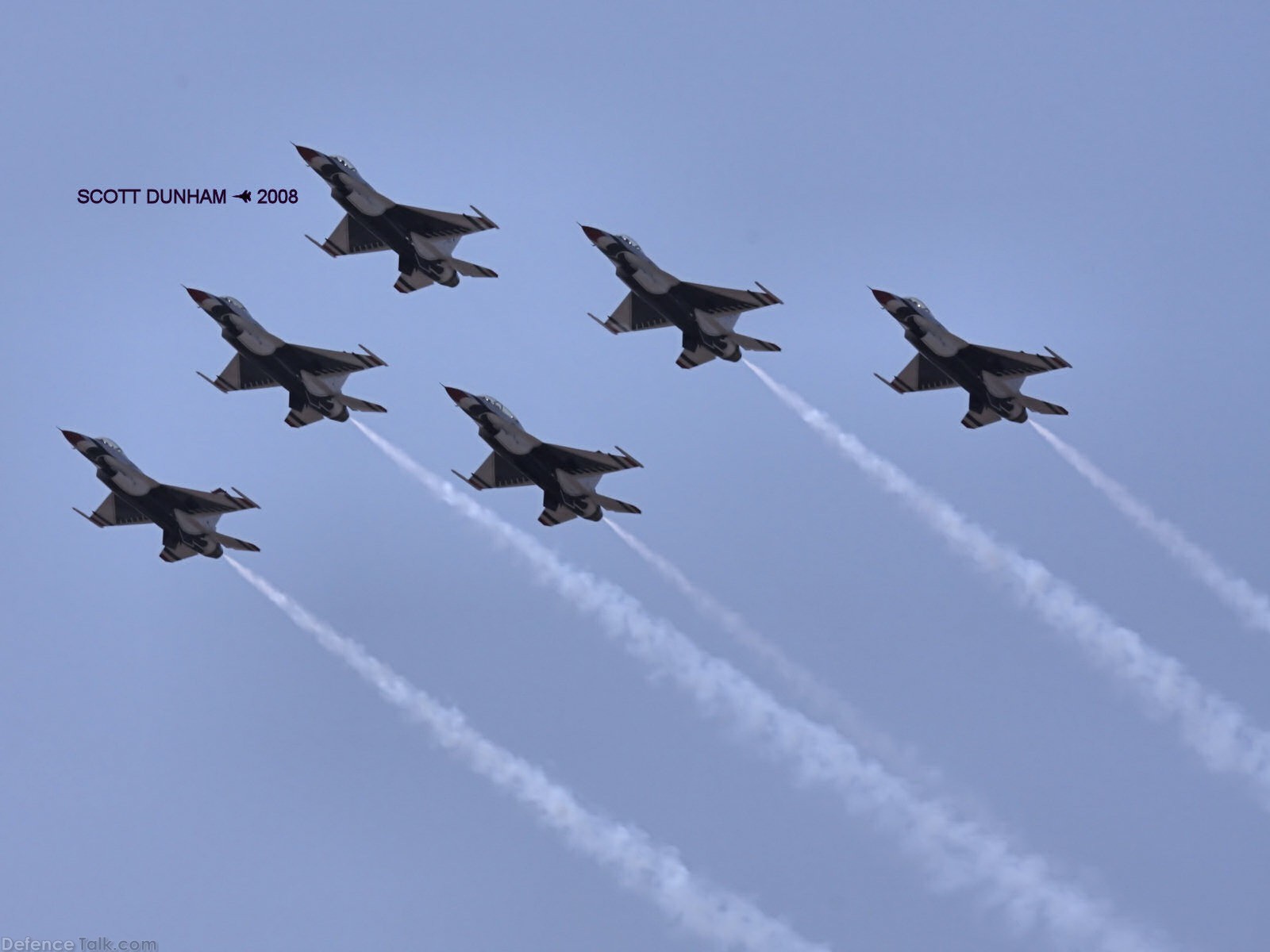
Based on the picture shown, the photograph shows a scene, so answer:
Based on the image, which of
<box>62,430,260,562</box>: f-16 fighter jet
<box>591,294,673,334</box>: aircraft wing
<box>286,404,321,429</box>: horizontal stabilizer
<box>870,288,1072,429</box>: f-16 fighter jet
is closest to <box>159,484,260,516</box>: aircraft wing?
<box>62,430,260,562</box>: f-16 fighter jet

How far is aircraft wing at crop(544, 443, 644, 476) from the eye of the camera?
111 metres

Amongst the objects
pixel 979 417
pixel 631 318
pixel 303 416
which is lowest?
pixel 303 416

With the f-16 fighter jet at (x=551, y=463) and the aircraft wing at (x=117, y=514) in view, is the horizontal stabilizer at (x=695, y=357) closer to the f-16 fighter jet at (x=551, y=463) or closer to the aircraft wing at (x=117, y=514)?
the f-16 fighter jet at (x=551, y=463)

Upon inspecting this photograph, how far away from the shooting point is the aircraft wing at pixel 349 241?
392 feet

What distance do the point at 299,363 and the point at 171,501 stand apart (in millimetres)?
8837

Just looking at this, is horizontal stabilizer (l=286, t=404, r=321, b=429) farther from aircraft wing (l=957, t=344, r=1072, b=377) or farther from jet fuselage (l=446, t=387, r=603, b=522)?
aircraft wing (l=957, t=344, r=1072, b=377)

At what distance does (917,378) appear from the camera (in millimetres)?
118312

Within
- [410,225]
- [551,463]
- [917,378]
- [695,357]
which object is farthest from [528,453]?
[917,378]

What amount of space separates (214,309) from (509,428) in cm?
1508

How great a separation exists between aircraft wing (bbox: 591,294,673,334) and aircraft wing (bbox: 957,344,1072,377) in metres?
14.8

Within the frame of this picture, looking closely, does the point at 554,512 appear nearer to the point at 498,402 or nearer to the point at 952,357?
the point at 498,402

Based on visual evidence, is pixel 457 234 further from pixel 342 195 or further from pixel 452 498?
pixel 452 498

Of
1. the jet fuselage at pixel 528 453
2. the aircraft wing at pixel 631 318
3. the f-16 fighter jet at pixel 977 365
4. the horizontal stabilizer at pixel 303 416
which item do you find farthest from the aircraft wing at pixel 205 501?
the f-16 fighter jet at pixel 977 365

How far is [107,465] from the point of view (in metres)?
113
